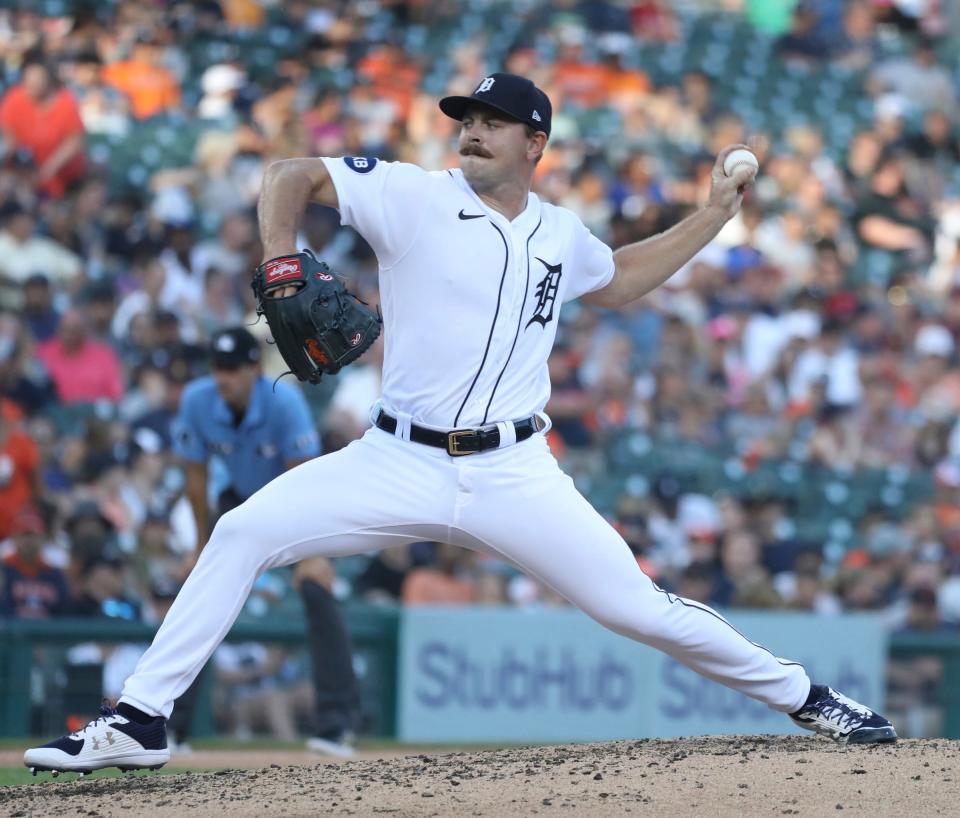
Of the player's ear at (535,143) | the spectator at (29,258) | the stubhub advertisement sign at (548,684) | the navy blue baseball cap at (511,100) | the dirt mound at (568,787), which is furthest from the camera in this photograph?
the spectator at (29,258)

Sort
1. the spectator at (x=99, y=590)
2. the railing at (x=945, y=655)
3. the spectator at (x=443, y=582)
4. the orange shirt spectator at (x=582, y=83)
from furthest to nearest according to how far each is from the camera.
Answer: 1. the orange shirt spectator at (x=582, y=83)
2. the railing at (x=945, y=655)
3. the spectator at (x=443, y=582)
4. the spectator at (x=99, y=590)

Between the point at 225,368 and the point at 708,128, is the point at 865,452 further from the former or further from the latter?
the point at 225,368

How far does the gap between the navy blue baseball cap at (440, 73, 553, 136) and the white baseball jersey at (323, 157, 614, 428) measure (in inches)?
8.5

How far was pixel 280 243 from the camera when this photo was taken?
4297 mm

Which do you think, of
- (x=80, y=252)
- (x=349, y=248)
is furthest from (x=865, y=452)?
(x=80, y=252)

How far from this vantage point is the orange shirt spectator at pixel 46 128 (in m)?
11.0

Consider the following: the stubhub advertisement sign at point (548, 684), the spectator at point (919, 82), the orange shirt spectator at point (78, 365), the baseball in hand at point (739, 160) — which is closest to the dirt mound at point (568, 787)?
the baseball in hand at point (739, 160)

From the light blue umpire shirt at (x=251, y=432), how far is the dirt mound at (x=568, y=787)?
5.72 ft

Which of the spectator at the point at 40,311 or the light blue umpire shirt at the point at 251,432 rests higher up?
the spectator at the point at 40,311

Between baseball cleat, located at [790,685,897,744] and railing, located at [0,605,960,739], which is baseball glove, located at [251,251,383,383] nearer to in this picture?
baseball cleat, located at [790,685,897,744]

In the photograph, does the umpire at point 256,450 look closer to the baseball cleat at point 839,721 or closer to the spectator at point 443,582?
the baseball cleat at point 839,721

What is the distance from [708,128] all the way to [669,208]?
A: 206cm

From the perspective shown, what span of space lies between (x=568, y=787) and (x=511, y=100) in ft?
5.99

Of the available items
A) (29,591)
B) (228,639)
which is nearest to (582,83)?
(228,639)
